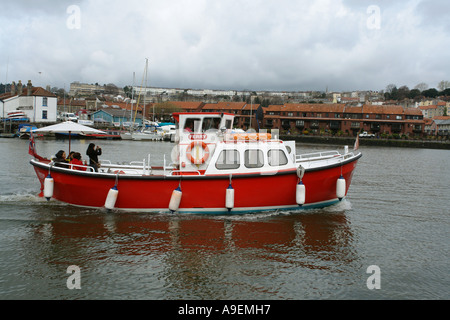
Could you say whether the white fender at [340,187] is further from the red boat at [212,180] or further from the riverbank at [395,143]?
the riverbank at [395,143]

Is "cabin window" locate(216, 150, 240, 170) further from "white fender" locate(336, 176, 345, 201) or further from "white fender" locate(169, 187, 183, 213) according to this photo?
"white fender" locate(336, 176, 345, 201)

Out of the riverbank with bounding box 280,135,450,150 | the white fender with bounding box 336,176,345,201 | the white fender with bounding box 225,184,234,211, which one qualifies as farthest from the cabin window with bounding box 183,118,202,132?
the riverbank with bounding box 280,135,450,150

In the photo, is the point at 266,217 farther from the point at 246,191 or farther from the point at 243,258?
the point at 243,258

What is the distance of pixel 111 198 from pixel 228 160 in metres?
3.98

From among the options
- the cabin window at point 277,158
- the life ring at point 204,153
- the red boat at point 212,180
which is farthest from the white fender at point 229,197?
the cabin window at point 277,158

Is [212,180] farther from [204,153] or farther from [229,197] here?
[204,153]

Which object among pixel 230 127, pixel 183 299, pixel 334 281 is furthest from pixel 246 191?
pixel 183 299

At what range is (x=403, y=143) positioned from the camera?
73750 millimetres

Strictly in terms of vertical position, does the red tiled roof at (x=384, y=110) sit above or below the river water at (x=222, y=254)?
above

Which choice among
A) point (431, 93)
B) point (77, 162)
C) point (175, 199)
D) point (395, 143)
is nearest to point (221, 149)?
point (175, 199)

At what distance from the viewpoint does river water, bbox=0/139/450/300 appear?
26.8 feet

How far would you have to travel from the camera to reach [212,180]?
40.8ft

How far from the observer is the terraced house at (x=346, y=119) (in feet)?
278

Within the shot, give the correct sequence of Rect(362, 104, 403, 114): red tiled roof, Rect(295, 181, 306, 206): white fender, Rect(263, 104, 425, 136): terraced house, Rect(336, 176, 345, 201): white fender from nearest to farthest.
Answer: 1. Rect(295, 181, 306, 206): white fender
2. Rect(336, 176, 345, 201): white fender
3. Rect(263, 104, 425, 136): terraced house
4. Rect(362, 104, 403, 114): red tiled roof
